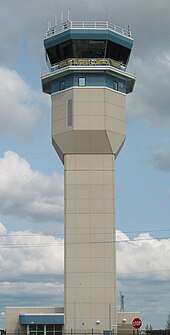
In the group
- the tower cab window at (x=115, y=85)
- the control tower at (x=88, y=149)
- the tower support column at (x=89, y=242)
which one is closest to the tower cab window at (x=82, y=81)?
the control tower at (x=88, y=149)

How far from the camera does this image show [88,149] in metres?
80.2

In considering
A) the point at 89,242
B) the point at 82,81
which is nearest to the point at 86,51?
the point at 82,81

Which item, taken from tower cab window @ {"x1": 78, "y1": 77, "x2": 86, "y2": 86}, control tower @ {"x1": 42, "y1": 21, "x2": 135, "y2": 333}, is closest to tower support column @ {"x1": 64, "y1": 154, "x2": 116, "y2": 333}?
control tower @ {"x1": 42, "y1": 21, "x2": 135, "y2": 333}

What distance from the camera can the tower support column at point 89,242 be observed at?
7688 centimetres

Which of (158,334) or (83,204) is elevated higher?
(83,204)

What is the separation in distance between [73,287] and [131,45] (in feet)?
106

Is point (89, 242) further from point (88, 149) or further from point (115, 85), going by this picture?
point (115, 85)

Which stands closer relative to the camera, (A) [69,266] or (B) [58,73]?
(A) [69,266]

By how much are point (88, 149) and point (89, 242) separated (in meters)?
→ 11.6

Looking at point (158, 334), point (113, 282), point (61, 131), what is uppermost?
point (61, 131)

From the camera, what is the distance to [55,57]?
84.8 metres

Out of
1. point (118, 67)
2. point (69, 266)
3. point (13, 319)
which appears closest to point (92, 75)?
point (118, 67)

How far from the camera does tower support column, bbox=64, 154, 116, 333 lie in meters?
76.9

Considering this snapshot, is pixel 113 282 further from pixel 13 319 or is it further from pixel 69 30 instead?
pixel 69 30
